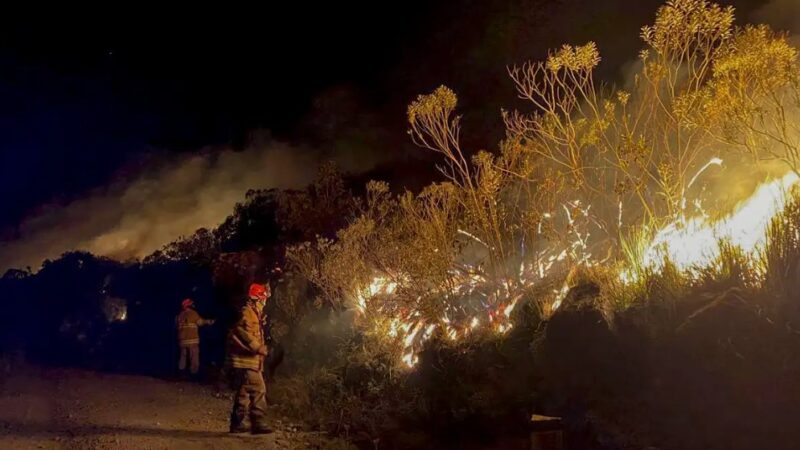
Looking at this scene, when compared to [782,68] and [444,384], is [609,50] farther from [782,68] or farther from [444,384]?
[444,384]

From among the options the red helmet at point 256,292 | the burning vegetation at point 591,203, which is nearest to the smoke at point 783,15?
the burning vegetation at point 591,203

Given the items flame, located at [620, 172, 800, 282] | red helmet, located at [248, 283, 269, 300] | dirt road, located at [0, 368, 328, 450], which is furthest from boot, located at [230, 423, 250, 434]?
flame, located at [620, 172, 800, 282]

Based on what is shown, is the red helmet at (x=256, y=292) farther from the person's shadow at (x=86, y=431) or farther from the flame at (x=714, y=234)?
the flame at (x=714, y=234)

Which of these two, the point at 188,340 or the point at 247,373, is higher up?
the point at 188,340

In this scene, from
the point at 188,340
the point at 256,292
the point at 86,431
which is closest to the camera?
the point at 86,431

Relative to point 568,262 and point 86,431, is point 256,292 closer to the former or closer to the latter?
point 86,431

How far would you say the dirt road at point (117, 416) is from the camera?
8.83m

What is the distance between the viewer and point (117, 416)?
34.1 ft

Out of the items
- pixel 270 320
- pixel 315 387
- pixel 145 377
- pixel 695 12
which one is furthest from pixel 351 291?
pixel 695 12

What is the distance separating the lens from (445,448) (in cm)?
812

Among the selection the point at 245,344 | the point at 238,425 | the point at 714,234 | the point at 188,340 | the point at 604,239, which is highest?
the point at 604,239

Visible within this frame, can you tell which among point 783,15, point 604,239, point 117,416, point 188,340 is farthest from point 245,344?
point 783,15

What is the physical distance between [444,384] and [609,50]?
10.4m

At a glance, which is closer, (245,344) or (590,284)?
(590,284)
